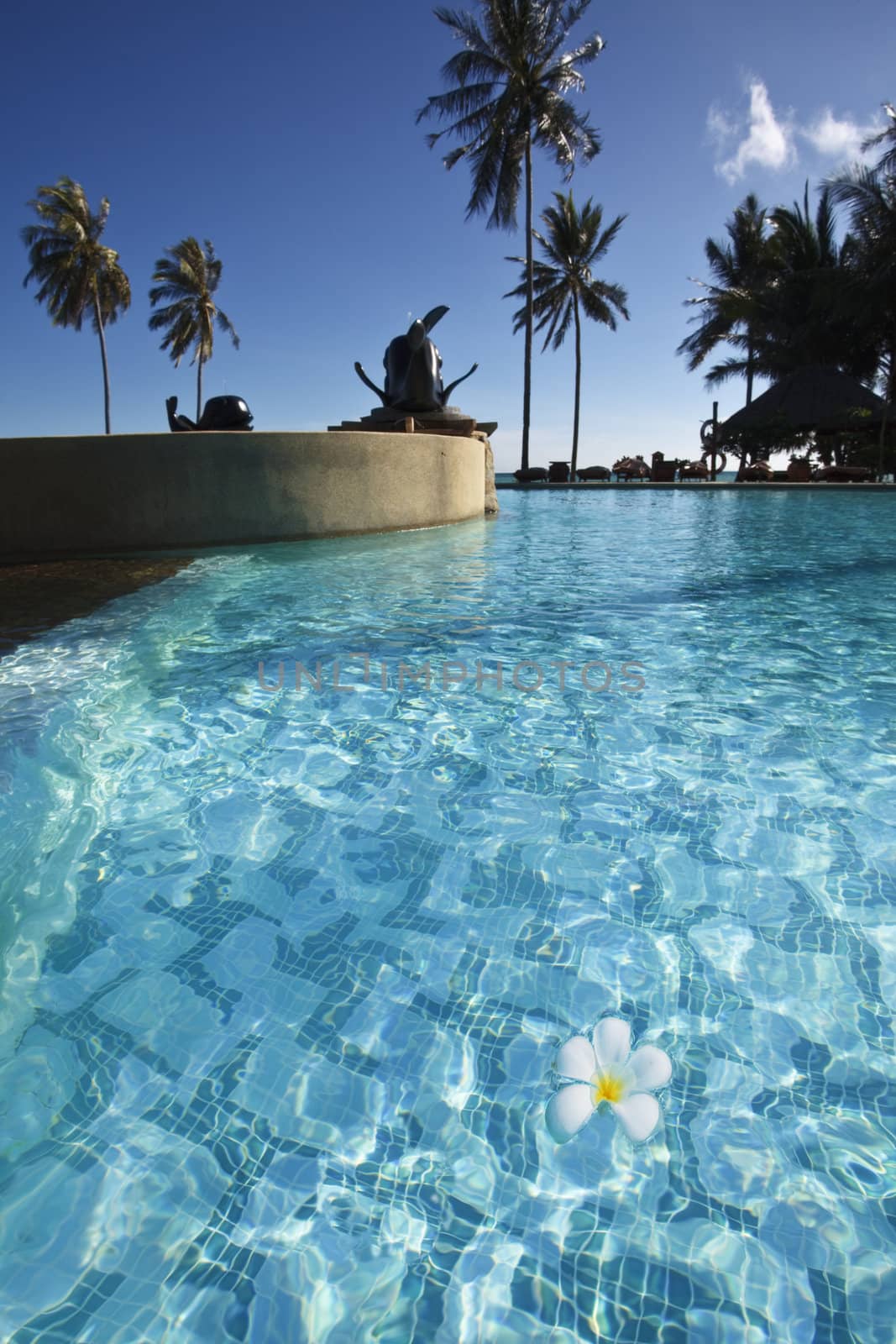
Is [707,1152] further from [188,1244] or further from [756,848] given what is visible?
[756,848]

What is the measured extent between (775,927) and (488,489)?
Result: 12.7 meters

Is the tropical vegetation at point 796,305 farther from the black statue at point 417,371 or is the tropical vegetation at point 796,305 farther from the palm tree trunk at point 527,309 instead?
the black statue at point 417,371

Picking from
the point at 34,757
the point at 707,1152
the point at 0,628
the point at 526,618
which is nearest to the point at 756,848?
the point at 707,1152

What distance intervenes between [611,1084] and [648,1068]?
9cm

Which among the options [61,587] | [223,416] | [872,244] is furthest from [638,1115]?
[872,244]

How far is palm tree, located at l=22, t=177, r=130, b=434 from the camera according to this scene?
25.5m

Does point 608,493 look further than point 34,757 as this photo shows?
Yes

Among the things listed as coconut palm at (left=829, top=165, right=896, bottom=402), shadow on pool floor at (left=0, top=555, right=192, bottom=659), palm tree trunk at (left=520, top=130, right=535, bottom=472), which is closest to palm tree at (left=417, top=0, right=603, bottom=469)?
palm tree trunk at (left=520, top=130, right=535, bottom=472)

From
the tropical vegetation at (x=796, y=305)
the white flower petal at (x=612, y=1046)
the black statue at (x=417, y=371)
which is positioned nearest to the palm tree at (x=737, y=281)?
the tropical vegetation at (x=796, y=305)

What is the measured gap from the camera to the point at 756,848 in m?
2.13

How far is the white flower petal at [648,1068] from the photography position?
1.27m

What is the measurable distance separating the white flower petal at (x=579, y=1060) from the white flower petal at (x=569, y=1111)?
24mm

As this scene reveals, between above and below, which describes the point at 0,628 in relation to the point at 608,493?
below

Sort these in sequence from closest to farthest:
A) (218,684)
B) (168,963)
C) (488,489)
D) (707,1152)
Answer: (707,1152) → (168,963) → (218,684) → (488,489)
